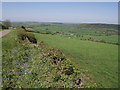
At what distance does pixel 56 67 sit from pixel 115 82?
253cm

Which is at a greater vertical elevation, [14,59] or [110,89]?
[14,59]

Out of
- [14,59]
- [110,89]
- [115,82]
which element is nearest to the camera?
[110,89]

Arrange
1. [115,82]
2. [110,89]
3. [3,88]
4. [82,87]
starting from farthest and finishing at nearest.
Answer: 1. [115,82]
2. [110,89]
3. [82,87]
4. [3,88]

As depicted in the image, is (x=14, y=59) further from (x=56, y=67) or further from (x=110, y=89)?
(x=110, y=89)

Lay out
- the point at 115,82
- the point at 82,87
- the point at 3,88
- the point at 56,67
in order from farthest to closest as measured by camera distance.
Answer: the point at 56,67, the point at 115,82, the point at 82,87, the point at 3,88

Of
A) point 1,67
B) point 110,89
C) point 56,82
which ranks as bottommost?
point 110,89

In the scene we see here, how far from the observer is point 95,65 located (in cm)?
615

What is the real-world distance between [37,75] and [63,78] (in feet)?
3.27

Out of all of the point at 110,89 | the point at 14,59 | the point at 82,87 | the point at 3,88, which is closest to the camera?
the point at 3,88

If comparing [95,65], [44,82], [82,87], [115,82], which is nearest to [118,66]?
[95,65]

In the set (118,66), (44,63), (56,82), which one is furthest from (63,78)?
(118,66)

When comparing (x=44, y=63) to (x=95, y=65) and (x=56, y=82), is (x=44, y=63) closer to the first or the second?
(x=56, y=82)

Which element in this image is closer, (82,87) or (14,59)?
(82,87)

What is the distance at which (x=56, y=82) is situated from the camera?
3898mm
